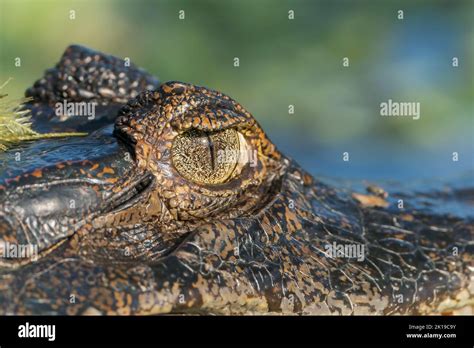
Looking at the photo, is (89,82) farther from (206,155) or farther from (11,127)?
(206,155)

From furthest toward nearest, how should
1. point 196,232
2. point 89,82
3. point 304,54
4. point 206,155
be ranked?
point 304,54 → point 89,82 → point 206,155 → point 196,232

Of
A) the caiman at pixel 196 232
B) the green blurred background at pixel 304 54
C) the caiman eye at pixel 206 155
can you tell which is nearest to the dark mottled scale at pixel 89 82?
the caiman at pixel 196 232

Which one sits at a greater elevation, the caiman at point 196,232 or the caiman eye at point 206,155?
the caiman eye at point 206,155

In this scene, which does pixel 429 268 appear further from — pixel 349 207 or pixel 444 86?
pixel 444 86

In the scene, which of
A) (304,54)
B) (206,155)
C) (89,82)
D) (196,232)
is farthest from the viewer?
(304,54)

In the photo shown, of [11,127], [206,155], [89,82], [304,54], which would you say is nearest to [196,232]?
[206,155]

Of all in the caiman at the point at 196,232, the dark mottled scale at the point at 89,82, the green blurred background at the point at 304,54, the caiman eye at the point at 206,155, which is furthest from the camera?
the green blurred background at the point at 304,54

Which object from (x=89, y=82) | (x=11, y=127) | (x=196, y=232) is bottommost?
(x=196, y=232)

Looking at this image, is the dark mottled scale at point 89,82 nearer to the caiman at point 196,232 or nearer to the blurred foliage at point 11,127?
the caiman at point 196,232
